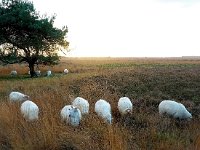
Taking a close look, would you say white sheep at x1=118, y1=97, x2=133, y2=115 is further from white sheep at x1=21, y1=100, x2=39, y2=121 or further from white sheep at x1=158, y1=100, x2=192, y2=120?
white sheep at x1=21, y1=100, x2=39, y2=121

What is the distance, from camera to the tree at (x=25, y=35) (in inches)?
1262

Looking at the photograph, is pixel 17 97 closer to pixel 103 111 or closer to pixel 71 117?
pixel 103 111

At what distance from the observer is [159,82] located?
21781 mm

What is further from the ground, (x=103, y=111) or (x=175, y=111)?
(x=103, y=111)

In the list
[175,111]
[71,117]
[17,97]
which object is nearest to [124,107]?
[175,111]

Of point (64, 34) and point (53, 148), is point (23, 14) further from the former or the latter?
point (53, 148)

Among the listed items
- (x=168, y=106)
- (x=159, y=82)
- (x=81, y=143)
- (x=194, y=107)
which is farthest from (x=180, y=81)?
(x=81, y=143)

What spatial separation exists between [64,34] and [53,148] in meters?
27.9

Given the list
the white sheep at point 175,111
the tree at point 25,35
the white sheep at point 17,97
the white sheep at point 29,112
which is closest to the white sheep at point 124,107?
the white sheep at point 175,111

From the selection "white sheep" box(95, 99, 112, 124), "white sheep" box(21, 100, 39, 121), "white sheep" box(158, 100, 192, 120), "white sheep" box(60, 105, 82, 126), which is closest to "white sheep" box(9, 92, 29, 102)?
"white sheep" box(21, 100, 39, 121)

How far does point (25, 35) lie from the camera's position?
33.2m

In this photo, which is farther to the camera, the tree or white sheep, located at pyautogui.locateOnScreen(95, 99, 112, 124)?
the tree

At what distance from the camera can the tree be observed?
105 ft

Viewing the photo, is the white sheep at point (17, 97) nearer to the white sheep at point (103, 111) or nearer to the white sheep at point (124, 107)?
the white sheep at point (124, 107)
